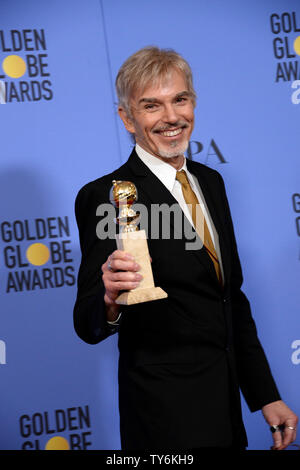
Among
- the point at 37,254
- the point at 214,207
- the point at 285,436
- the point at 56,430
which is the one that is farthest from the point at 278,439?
the point at 37,254

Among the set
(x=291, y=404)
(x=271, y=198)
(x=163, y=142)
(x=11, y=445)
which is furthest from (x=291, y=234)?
(x=11, y=445)

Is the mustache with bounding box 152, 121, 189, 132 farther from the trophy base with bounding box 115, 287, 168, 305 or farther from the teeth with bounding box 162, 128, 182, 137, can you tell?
the trophy base with bounding box 115, 287, 168, 305

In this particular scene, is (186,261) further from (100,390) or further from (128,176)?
(100,390)

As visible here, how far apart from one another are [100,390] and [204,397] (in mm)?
1248

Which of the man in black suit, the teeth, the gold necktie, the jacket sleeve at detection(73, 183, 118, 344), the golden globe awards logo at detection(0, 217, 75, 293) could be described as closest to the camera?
the jacket sleeve at detection(73, 183, 118, 344)

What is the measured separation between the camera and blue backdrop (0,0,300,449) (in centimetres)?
261

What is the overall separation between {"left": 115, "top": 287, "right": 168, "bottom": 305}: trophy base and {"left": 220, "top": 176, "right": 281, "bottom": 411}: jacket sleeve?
61cm

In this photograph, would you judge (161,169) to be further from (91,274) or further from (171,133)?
(91,274)

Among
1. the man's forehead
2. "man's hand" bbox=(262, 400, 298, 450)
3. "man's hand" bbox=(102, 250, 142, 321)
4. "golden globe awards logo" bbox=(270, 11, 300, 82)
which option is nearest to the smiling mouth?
the man's forehead

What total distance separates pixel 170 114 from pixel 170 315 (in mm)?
626

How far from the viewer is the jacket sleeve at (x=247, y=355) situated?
1.75 m

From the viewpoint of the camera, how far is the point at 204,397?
1.55 m

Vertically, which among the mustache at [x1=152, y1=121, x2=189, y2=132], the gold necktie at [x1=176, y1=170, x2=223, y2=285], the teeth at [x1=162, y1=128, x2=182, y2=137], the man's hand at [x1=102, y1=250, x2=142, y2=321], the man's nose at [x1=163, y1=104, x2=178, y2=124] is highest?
the man's nose at [x1=163, y1=104, x2=178, y2=124]

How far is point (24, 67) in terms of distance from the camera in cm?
264
